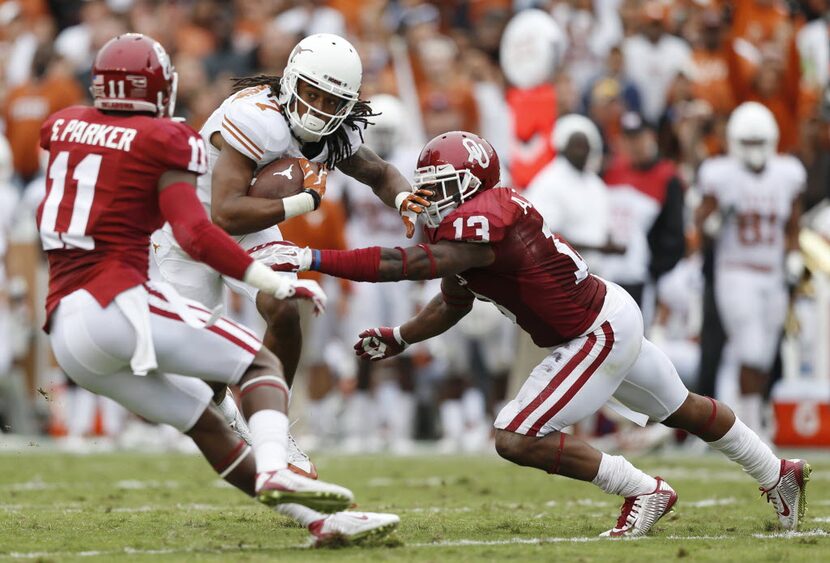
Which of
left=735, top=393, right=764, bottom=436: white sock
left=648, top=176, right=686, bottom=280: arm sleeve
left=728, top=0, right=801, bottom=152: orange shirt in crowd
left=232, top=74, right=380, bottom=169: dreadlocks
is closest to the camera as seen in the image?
left=232, top=74, right=380, bottom=169: dreadlocks

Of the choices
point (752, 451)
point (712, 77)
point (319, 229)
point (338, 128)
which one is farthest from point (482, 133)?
point (752, 451)

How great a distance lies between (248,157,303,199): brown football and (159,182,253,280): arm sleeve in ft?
3.78

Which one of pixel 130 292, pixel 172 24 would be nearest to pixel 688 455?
pixel 130 292

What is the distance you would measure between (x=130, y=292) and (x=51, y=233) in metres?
0.35

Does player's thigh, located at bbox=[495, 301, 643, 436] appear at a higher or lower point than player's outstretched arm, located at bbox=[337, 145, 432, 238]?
lower

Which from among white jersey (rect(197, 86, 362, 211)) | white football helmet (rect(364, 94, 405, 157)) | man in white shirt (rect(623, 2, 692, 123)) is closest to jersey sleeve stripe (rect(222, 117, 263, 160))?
white jersey (rect(197, 86, 362, 211))

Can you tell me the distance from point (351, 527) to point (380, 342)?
1048 millimetres

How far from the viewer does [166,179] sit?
4914 mm

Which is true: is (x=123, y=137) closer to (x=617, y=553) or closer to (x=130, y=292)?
(x=130, y=292)

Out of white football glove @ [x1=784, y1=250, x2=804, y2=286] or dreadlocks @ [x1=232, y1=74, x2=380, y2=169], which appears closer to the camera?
dreadlocks @ [x1=232, y1=74, x2=380, y2=169]

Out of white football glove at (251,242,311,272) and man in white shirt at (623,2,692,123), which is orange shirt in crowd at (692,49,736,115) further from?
white football glove at (251,242,311,272)

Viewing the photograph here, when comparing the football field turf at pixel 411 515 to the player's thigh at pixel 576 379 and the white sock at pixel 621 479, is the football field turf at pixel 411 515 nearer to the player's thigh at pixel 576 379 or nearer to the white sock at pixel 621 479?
the white sock at pixel 621 479

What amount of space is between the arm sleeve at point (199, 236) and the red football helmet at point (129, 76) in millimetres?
362

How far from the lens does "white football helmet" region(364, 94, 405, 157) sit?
11141 mm
